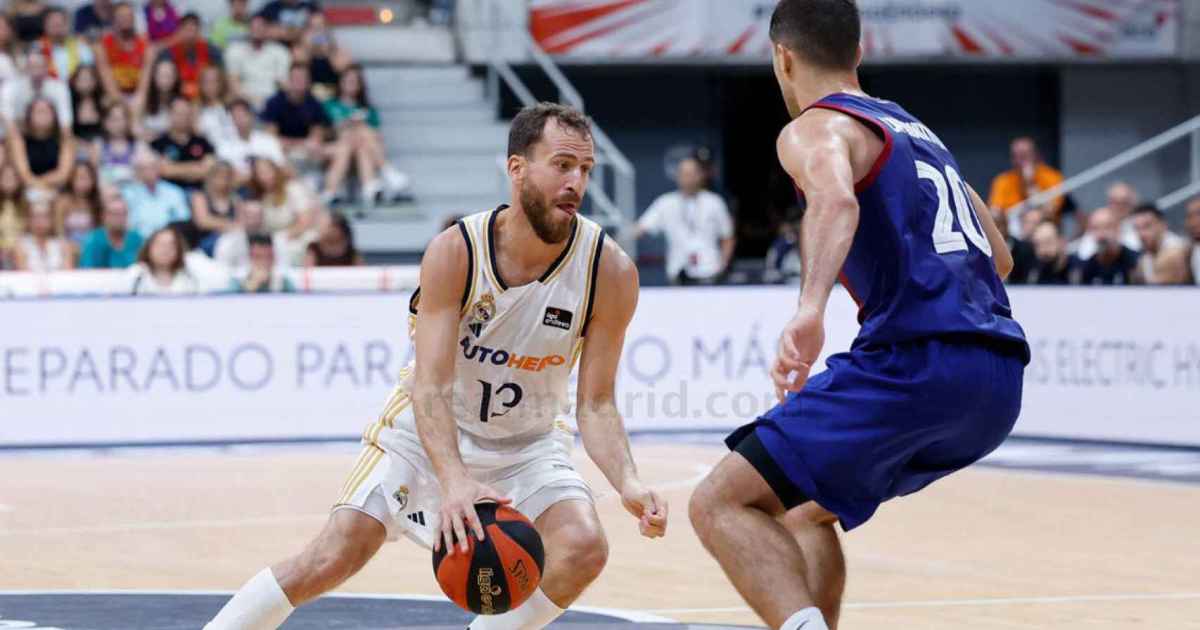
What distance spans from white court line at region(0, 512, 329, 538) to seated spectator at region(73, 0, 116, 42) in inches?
354

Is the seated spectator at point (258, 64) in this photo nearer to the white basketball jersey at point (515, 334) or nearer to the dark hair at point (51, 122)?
the dark hair at point (51, 122)

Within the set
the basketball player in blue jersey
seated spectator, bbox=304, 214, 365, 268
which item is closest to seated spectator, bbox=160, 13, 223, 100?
seated spectator, bbox=304, 214, 365, 268

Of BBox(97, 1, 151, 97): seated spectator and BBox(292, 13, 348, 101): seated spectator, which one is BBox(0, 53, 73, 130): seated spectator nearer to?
BBox(97, 1, 151, 97): seated spectator

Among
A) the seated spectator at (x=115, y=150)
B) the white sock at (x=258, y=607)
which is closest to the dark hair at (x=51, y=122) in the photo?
the seated spectator at (x=115, y=150)

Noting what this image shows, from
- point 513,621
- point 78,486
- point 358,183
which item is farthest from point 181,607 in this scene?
point 358,183

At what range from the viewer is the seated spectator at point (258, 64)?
1803 cm

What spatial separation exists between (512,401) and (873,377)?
128 centimetres

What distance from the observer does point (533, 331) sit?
5.72 metres

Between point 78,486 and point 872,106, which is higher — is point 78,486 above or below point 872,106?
below

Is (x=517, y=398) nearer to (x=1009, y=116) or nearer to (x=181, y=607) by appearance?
(x=181, y=607)

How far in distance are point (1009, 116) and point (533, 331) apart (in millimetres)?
17063

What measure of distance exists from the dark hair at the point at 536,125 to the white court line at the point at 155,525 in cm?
439

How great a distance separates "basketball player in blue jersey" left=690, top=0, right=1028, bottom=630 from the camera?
4.86 metres

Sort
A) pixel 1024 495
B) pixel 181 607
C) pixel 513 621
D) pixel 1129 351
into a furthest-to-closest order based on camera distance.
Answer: pixel 1129 351, pixel 1024 495, pixel 181 607, pixel 513 621
